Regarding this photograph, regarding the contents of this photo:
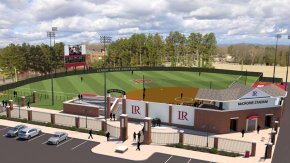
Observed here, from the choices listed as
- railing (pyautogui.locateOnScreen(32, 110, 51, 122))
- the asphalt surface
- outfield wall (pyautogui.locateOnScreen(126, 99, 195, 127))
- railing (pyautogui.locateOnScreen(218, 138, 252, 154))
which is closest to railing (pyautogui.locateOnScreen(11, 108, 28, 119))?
railing (pyautogui.locateOnScreen(32, 110, 51, 122))

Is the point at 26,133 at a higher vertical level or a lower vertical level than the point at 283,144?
higher

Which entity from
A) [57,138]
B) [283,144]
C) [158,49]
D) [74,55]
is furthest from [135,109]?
[158,49]

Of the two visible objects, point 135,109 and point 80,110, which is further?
point 80,110

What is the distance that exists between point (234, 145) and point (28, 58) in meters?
89.8

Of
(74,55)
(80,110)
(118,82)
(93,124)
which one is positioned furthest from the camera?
(74,55)

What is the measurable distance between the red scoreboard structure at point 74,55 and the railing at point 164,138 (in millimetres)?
52801

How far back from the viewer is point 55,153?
3278 centimetres

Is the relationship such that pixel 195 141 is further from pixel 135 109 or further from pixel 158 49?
pixel 158 49

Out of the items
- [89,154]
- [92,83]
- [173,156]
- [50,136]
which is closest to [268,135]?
[173,156]

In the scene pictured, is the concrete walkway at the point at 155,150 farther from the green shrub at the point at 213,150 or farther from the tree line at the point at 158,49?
the tree line at the point at 158,49

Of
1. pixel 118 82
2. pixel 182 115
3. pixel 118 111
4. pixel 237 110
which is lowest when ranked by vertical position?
pixel 118 111

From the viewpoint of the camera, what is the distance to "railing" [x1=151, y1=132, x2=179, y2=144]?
118ft

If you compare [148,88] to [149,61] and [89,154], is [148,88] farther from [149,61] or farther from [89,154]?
[149,61]

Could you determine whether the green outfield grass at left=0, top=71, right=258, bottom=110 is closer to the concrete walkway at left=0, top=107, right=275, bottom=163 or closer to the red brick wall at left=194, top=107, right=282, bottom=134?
the concrete walkway at left=0, top=107, right=275, bottom=163
